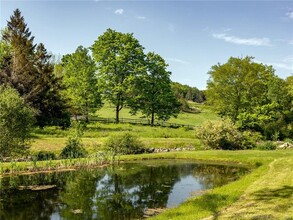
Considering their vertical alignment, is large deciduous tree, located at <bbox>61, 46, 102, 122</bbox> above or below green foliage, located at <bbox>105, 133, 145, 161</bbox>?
above

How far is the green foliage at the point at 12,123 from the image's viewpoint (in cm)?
2741

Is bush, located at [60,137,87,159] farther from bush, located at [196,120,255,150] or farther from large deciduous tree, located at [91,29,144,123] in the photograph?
large deciduous tree, located at [91,29,144,123]

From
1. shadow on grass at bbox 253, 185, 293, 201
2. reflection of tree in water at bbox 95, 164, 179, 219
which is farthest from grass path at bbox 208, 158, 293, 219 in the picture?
reflection of tree in water at bbox 95, 164, 179, 219

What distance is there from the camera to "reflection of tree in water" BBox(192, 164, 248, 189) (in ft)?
77.9

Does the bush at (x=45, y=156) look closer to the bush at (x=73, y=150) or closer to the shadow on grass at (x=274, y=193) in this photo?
the bush at (x=73, y=150)

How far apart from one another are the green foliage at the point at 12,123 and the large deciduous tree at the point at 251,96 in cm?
3413

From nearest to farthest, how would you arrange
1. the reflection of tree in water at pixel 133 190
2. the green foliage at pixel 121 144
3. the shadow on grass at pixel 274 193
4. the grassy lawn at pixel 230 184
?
the grassy lawn at pixel 230 184 → the shadow on grass at pixel 274 193 → the reflection of tree in water at pixel 133 190 → the green foliage at pixel 121 144

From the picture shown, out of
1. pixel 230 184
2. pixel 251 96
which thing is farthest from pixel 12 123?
pixel 251 96

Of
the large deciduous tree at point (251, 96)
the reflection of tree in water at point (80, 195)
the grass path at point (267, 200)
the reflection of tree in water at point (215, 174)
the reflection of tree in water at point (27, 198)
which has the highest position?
the large deciduous tree at point (251, 96)

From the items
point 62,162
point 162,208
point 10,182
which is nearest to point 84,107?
point 62,162

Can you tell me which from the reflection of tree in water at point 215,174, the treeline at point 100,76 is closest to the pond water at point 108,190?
the reflection of tree in water at point 215,174

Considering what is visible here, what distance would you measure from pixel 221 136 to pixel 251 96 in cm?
1775

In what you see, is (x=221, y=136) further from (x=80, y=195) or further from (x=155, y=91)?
(x=155, y=91)

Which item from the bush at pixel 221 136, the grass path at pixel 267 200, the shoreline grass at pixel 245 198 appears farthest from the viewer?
the bush at pixel 221 136
